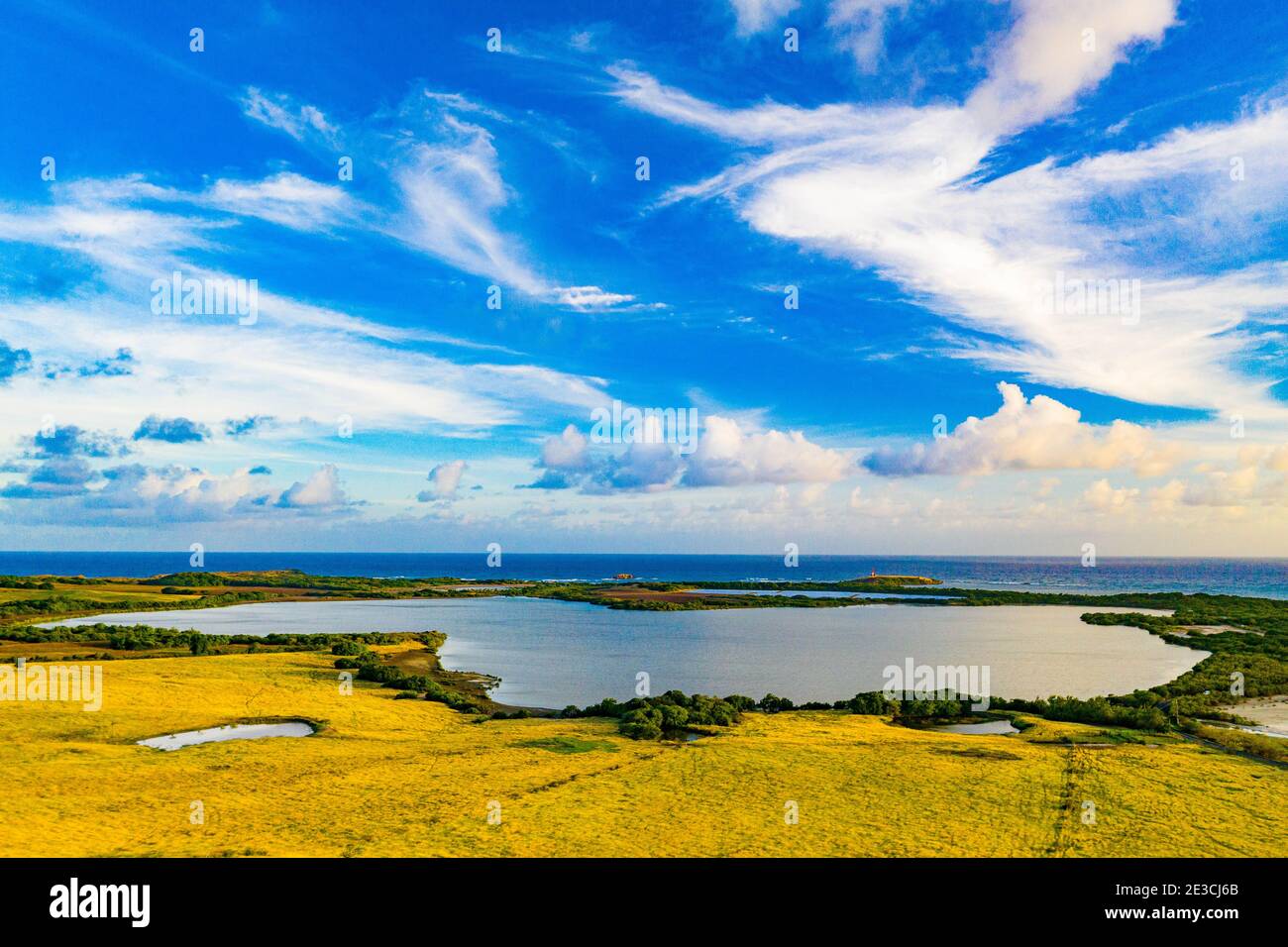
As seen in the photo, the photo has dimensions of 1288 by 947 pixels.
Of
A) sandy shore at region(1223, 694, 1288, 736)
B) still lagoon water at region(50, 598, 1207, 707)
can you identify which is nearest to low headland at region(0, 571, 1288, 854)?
sandy shore at region(1223, 694, 1288, 736)

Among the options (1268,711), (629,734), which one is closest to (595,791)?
(629,734)

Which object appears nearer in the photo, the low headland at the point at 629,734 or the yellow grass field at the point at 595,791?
the yellow grass field at the point at 595,791

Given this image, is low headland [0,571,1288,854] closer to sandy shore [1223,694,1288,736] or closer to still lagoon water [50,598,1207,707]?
A: sandy shore [1223,694,1288,736]

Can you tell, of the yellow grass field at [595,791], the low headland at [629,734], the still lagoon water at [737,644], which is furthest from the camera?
the still lagoon water at [737,644]

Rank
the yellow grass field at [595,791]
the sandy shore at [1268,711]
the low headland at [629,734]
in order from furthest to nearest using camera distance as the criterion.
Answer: the sandy shore at [1268,711]
the low headland at [629,734]
the yellow grass field at [595,791]

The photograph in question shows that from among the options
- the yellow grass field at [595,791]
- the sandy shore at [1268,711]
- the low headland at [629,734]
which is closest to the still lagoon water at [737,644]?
the low headland at [629,734]

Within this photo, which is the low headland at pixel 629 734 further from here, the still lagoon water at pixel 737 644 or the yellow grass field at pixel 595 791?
the still lagoon water at pixel 737 644
